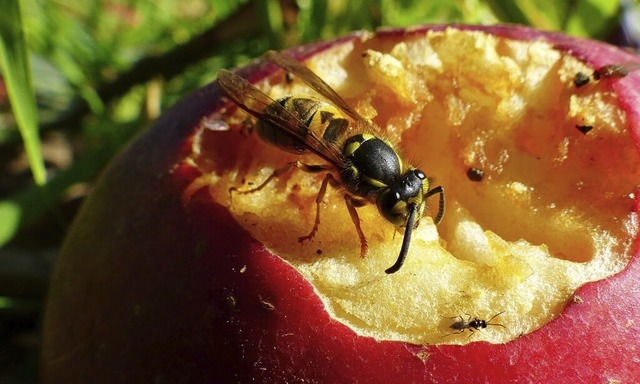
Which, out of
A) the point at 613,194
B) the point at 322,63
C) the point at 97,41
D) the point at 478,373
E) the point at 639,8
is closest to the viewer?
the point at 478,373

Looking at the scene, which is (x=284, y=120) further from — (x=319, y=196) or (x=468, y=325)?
(x=468, y=325)

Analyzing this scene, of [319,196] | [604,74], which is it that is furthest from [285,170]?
[604,74]

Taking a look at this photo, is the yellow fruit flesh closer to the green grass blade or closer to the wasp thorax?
the wasp thorax

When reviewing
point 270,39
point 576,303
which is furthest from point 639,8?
point 576,303

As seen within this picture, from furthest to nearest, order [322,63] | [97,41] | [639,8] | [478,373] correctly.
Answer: [97,41], [639,8], [322,63], [478,373]

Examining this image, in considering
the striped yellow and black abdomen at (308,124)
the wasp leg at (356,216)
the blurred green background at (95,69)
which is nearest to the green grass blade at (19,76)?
the blurred green background at (95,69)

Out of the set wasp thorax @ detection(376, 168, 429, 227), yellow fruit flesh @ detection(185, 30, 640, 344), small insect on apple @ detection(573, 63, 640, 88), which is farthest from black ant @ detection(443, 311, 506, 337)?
small insect on apple @ detection(573, 63, 640, 88)

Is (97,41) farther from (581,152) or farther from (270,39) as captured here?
(581,152)
